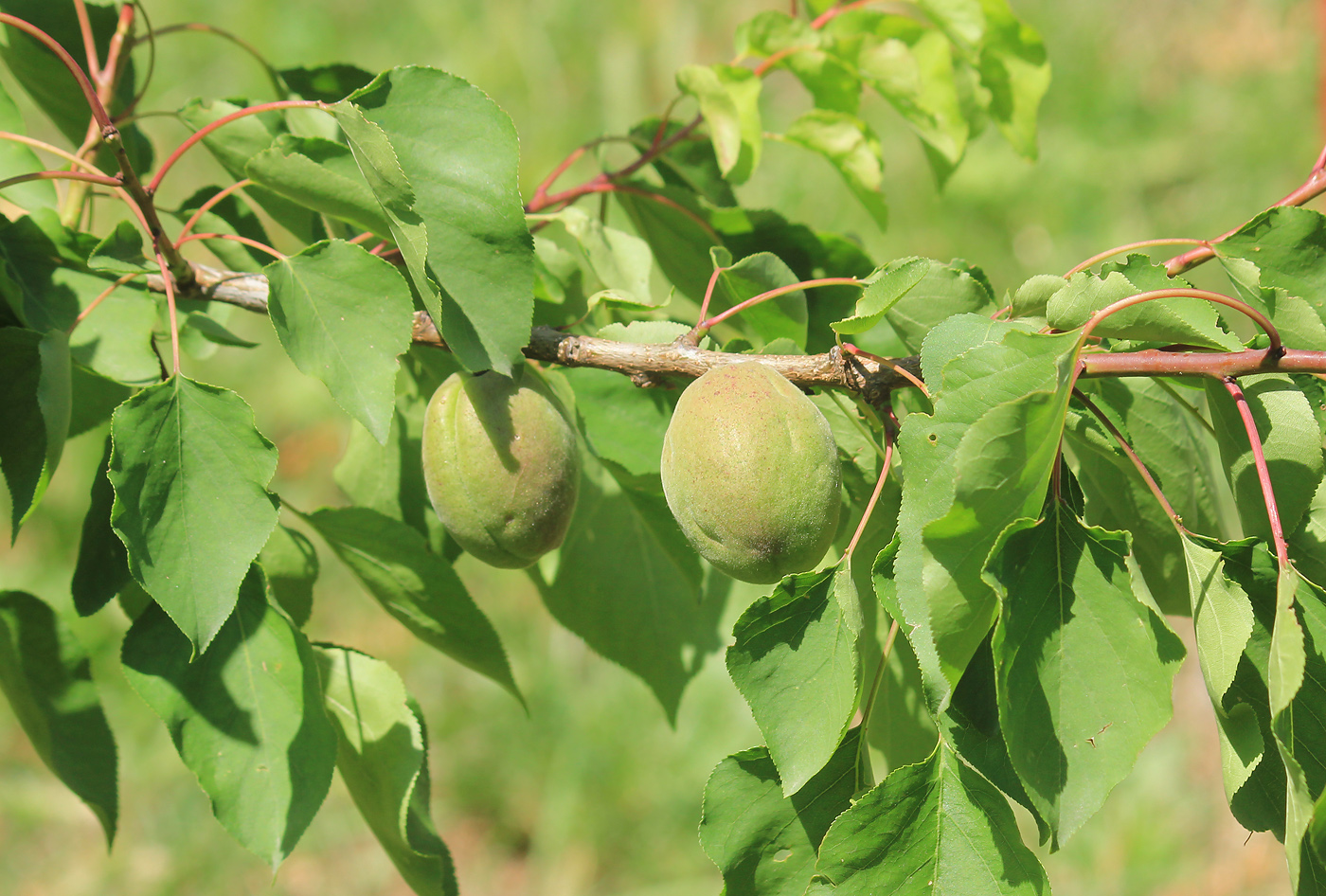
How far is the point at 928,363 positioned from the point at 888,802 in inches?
16.0

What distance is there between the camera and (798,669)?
934 mm

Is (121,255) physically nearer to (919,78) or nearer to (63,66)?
(63,66)

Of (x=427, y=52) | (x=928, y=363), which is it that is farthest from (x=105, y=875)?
(x=427, y=52)

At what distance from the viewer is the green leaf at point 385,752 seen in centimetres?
113

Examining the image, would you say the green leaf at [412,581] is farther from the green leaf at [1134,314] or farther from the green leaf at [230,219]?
the green leaf at [1134,314]

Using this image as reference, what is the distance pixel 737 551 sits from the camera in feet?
3.36

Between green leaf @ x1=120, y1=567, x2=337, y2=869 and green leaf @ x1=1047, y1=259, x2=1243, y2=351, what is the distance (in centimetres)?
83

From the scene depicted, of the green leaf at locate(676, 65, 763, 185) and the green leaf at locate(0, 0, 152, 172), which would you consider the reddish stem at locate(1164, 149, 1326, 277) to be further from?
the green leaf at locate(0, 0, 152, 172)

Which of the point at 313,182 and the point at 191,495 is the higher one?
the point at 313,182

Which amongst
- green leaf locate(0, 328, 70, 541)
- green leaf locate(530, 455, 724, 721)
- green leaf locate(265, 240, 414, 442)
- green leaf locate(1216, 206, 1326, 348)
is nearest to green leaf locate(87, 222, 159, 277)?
green leaf locate(0, 328, 70, 541)

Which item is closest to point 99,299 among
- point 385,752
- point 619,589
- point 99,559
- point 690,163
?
point 99,559

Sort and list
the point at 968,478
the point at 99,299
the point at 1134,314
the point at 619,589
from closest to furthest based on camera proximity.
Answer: the point at 968,478 < the point at 1134,314 < the point at 99,299 < the point at 619,589

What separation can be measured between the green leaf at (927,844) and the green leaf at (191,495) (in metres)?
0.60

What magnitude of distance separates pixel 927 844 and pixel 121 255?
1.08 m
